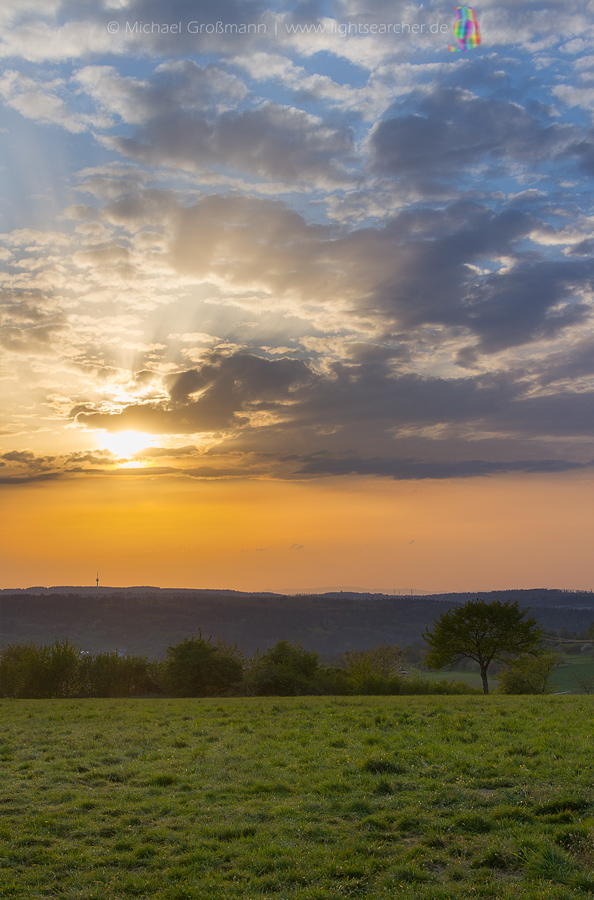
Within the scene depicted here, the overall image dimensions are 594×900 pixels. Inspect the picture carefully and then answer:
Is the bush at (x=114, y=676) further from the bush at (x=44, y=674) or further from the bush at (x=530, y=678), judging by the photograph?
the bush at (x=530, y=678)

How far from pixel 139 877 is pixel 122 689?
51.3 meters

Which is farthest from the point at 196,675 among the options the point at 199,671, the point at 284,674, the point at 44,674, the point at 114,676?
the point at 44,674

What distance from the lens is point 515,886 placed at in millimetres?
7383

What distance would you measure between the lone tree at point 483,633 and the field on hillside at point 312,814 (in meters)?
35.5

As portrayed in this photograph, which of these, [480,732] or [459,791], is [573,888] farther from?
[480,732]

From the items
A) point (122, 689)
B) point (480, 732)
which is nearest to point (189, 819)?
point (480, 732)

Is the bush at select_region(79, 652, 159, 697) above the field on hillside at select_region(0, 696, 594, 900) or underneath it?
underneath

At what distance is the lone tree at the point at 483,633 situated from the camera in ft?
169

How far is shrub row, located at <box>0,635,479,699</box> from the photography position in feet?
155

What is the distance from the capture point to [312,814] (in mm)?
10562

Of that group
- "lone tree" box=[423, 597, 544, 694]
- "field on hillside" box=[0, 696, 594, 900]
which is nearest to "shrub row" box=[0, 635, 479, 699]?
"lone tree" box=[423, 597, 544, 694]

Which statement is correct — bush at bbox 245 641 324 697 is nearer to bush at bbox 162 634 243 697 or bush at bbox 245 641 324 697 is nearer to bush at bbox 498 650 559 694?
bush at bbox 162 634 243 697

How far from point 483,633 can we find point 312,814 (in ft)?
150

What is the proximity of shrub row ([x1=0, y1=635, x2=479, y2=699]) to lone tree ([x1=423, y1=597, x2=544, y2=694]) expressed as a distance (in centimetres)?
314
